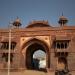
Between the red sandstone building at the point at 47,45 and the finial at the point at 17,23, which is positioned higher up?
the finial at the point at 17,23

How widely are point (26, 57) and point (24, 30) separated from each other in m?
3.83

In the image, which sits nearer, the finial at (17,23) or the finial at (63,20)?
the finial at (63,20)

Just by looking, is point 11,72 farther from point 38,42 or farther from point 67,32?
point 67,32

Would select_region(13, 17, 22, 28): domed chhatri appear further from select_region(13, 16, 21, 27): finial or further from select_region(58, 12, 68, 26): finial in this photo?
select_region(58, 12, 68, 26): finial

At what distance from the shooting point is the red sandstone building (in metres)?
26.3

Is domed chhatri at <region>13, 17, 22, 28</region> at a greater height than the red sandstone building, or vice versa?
domed chhatri at <region>13, 17, 22, 28</region>

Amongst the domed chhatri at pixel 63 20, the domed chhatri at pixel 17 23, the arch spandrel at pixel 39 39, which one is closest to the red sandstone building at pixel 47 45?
the arch spandrel at pixel 39 39

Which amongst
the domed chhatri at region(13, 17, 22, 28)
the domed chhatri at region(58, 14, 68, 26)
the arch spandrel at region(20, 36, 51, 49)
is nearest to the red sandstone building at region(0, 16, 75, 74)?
the arch spandrel at region(20, 36, 51, 49)

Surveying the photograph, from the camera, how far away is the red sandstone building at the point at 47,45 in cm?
2627

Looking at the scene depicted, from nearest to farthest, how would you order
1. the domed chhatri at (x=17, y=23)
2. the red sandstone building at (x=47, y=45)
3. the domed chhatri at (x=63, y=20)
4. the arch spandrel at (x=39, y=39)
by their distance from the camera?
the red sandstone building at (x=47, y=45) < the arch spandrel at (x=39, y=39) < the domed chhatri at (x=63, y=20) < the domed chhatri at (x=17, y=23)

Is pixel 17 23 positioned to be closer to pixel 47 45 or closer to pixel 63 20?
pixel 63 20

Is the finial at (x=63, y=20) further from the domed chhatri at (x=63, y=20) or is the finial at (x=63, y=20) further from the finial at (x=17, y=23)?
the finial at (x=17, y=23)

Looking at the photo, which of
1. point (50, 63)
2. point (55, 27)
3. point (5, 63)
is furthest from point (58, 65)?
point (5, 63)

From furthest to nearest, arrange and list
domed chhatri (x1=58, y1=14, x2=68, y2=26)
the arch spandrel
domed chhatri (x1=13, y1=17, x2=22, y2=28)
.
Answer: domed chhatri (x1=13, y1=17, x2=22, y2=28)
domed chhatri (x1=58, y1=14, x2=68, y2=26)
the arch spandrel
